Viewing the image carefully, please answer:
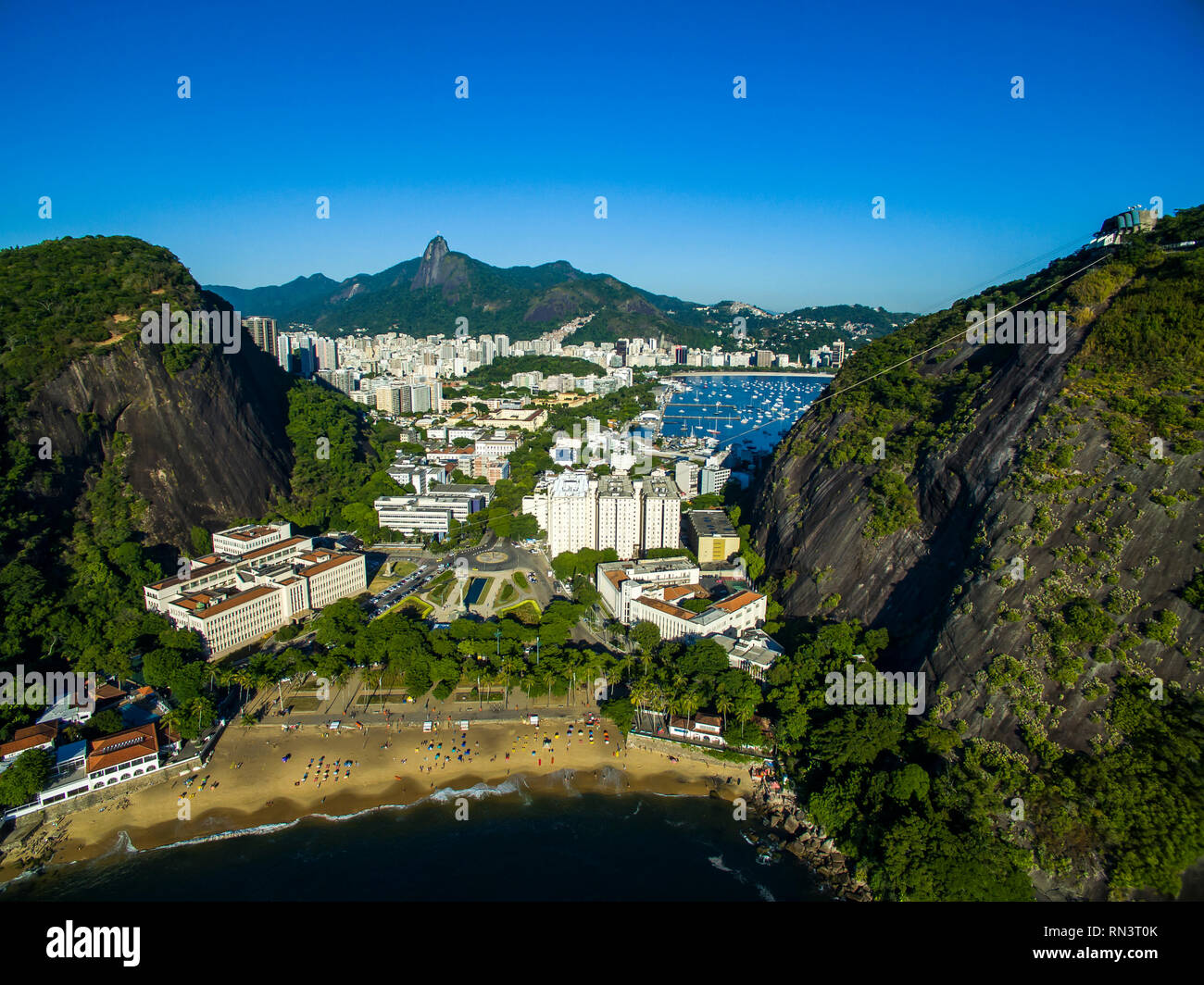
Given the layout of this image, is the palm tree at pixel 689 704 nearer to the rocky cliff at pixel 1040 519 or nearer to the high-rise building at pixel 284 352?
the rocky cliff at pixel 1040 519

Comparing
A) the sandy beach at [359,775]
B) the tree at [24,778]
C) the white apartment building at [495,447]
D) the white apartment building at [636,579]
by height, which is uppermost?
the white apartment building at [495,447]

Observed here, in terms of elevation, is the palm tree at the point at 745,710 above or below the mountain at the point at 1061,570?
below

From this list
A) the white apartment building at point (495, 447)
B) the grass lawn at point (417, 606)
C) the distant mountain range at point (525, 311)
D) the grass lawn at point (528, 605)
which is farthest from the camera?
the distant mountain range at point (525, 311)

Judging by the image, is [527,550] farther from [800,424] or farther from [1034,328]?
[1034,328]

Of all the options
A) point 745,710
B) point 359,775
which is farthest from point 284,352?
point 745,710

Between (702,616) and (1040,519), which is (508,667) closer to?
(702,616)

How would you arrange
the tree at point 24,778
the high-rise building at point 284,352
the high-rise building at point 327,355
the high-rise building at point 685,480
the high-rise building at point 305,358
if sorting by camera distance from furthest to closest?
the high-rise building at point 327,355 → the high-rise building at point 305,358 → the high-rise building at point 284,352 → the high-rise building at point 685,480 → the tree at point 24,778

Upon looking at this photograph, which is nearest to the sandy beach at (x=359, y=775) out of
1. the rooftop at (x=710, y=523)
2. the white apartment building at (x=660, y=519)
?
the rooftop at (x=710, y=523)

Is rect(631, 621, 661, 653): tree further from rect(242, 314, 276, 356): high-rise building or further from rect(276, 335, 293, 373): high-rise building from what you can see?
rect(242, 314, 276, 356): high-rise building

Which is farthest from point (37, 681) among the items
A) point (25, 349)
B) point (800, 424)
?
point (800, 424)
